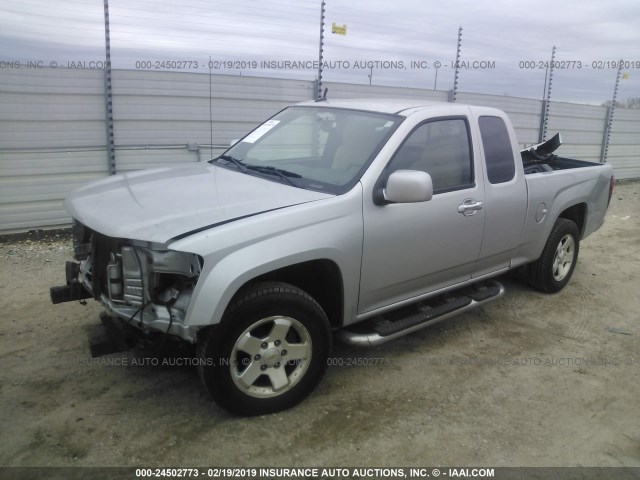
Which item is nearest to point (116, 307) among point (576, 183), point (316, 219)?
point (316, 219)

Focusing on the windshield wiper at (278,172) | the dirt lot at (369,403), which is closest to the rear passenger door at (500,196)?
the dirt lot at (369,403)

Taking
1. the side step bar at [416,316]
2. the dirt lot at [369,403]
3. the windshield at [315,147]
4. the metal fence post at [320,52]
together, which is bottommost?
→ the dirt lot at [369,403]

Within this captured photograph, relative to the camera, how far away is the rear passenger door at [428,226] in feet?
11.6

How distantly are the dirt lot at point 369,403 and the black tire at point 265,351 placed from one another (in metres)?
0.16

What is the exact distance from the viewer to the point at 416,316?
3.96 meters

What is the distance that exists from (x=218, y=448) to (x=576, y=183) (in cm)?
425

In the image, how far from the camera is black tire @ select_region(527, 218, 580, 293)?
5309 millimetres

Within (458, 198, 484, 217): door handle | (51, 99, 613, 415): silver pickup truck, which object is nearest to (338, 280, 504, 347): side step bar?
(51, 99, 613, 415): silver pickup truck

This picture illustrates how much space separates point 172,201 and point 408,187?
1.43 m

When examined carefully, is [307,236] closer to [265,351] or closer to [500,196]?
[265,351]

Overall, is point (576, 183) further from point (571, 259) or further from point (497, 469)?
point (497, 469)

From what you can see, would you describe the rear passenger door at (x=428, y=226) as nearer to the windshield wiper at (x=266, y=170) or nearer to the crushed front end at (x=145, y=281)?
the windshield wiper at (x=266, y=170)

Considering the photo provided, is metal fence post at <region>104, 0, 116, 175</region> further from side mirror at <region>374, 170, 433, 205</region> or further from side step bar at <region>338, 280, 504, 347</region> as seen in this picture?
side mirror at <region>374, 170, 433, 205</region>

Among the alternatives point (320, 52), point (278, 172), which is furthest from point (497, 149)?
point (320, 52)
